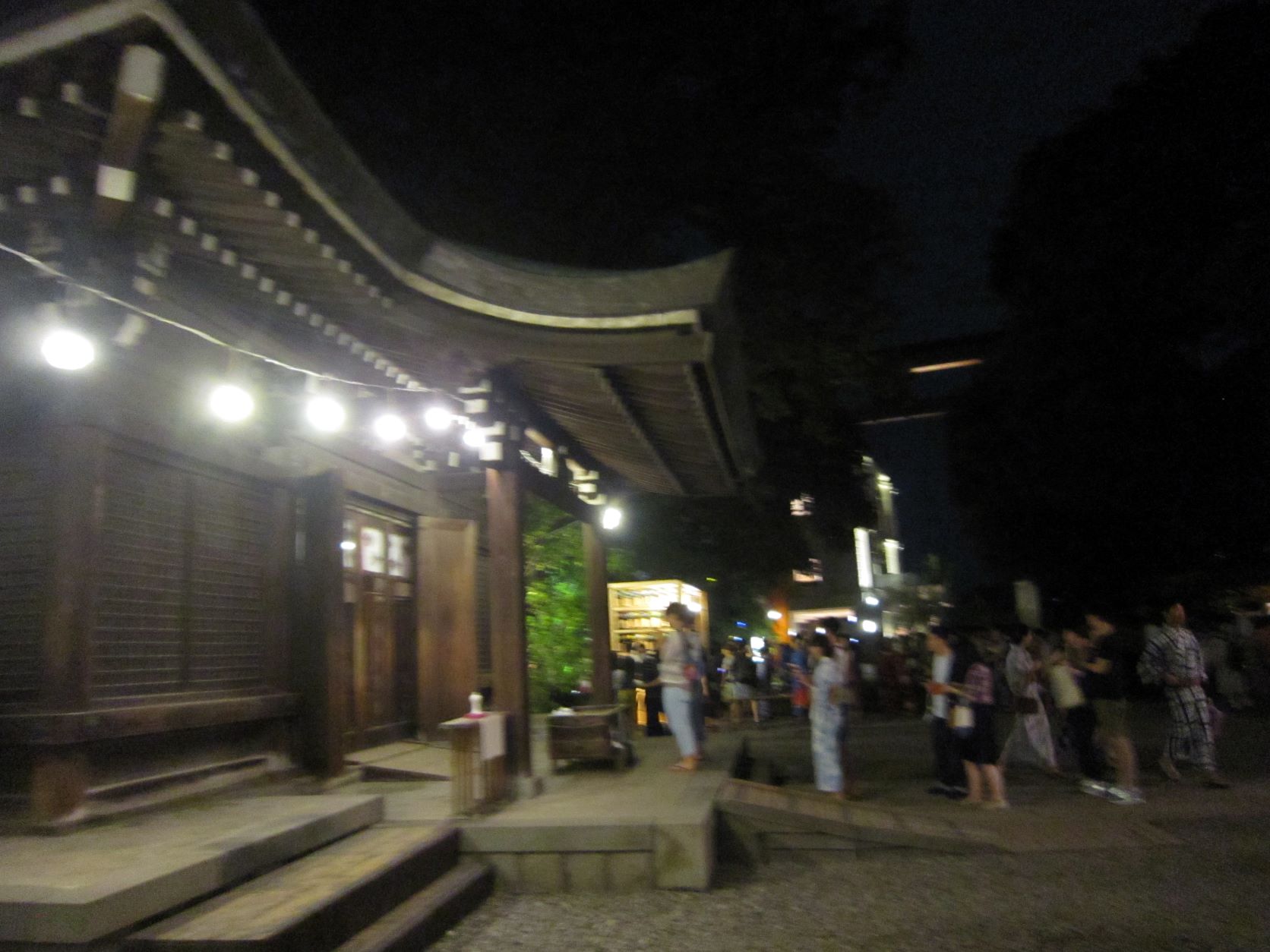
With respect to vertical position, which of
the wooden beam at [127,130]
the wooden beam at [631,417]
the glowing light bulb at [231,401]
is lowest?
the glowing light bulb at [231,401]

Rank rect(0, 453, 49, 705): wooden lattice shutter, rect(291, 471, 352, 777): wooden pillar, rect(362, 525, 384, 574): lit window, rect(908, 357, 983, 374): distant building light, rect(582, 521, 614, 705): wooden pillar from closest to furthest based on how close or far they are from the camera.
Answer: rect(0, 453, 49, 705): wooden lattice shutter < rect(291, 471, 352, 777): wooden pillar < rect(362, 525, 384, 574): lit window < rect(582, 521, 614, 705): wooden pillar < rect(908, 357, 983, 374): distant building light

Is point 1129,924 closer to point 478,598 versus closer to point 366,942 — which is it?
point 366,942

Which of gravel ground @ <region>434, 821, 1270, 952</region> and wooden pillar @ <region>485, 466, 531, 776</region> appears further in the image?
wooden pillar @ <region>485, 466, 531, 776</region>

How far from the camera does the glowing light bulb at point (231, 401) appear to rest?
6820 millimetres

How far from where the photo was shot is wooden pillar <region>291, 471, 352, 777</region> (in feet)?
27.4

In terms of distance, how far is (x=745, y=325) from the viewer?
1608cm

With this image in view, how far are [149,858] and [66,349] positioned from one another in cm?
280

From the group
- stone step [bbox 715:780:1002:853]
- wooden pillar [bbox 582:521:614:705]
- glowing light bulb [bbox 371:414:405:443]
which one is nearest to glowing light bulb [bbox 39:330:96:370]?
glowing light bulb [bbox 371:414:405:443]

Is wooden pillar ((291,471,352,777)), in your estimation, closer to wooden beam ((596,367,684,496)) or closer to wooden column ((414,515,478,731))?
wooden beam ((596,367,684,496))

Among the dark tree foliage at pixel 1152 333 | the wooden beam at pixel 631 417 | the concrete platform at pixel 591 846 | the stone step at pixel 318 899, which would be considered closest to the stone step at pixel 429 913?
the stone step at pixel 318 899

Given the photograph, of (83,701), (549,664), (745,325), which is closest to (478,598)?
(549,664)

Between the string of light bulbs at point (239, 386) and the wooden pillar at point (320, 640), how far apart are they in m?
0.84

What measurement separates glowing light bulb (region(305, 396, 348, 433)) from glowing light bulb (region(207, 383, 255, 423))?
75 cm

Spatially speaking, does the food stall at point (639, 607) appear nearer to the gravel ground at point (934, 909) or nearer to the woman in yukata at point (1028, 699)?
the woman in yukata at point (1028, 699)
